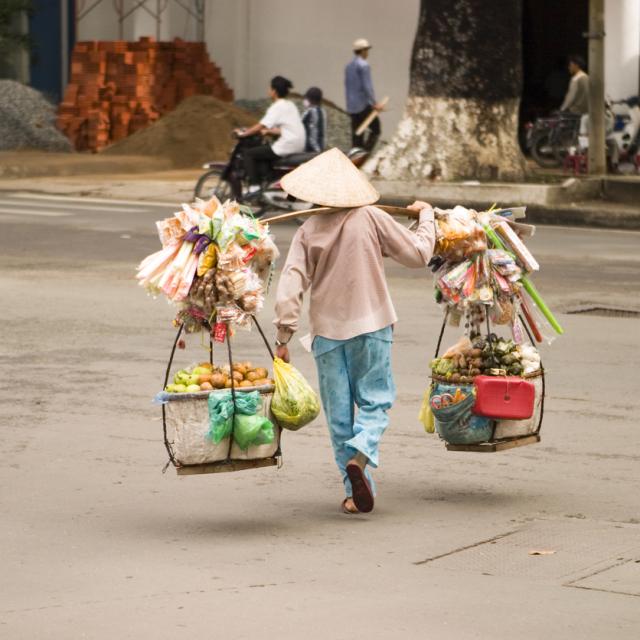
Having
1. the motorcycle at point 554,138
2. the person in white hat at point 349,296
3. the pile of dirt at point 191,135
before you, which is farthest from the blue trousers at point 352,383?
the pile of dirt at point 191,135

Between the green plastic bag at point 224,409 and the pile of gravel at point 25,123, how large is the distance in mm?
22801

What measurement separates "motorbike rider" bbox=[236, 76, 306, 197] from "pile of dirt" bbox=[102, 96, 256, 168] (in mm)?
7381

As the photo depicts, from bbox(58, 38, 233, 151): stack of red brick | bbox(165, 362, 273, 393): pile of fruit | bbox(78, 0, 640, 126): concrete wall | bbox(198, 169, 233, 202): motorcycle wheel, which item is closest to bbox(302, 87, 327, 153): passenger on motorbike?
bbox(198, 169, 233, 202): motorcycle wheel

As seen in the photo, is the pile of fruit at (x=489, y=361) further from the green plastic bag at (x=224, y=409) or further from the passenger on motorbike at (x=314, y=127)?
the passenger on motorbike at (x=314, y=127)

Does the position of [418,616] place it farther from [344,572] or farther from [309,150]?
[309,150]

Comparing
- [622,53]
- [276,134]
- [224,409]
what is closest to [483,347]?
[224,409]

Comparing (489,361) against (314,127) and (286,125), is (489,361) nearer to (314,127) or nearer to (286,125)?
(286,125)

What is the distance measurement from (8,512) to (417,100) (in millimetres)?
15565

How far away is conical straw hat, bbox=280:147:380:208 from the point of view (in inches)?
269

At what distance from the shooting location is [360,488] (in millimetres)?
6754

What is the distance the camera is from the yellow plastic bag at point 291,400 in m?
6.63

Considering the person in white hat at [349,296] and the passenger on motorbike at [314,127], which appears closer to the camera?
the person in white hat at [349,296]

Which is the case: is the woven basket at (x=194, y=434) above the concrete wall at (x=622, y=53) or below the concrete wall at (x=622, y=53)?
below

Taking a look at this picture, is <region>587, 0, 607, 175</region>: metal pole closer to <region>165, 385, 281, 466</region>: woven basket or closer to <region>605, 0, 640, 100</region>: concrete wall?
<region>605, 0, 640, 100</region>: concrete wall
